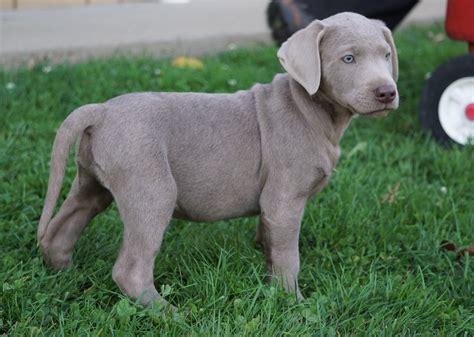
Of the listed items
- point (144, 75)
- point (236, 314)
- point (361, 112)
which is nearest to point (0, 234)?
point (236, 314)

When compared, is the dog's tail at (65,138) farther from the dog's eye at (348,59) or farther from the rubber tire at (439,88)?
the rubber tire at (439,88)

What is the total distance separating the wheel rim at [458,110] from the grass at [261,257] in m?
0.16

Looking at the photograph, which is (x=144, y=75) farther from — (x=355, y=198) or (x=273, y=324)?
(x=273, y=324)

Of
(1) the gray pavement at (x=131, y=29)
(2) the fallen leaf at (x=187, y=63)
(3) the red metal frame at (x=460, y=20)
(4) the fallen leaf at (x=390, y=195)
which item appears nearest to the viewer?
(4) the fallen leaf at (x=390, y=195)

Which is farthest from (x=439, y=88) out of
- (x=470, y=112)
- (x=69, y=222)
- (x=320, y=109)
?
(x=69, y=222)

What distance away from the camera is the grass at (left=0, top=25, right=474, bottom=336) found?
104 inches

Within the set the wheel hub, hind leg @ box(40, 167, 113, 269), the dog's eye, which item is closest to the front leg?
the dog's eye

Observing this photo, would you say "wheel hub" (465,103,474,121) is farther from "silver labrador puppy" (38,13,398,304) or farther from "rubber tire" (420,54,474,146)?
"silver labrador puppy" (38,13,398,304)

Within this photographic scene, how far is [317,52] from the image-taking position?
106 inches

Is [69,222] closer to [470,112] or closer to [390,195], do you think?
[390,195]

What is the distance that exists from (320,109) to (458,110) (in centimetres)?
214

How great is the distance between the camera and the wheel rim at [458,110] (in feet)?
15.4

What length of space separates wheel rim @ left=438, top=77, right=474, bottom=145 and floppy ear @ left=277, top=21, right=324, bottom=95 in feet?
7.19

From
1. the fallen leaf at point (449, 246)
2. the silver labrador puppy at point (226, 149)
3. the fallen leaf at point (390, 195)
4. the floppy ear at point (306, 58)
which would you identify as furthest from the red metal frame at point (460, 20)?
the floppy ear at point (306, 58)
